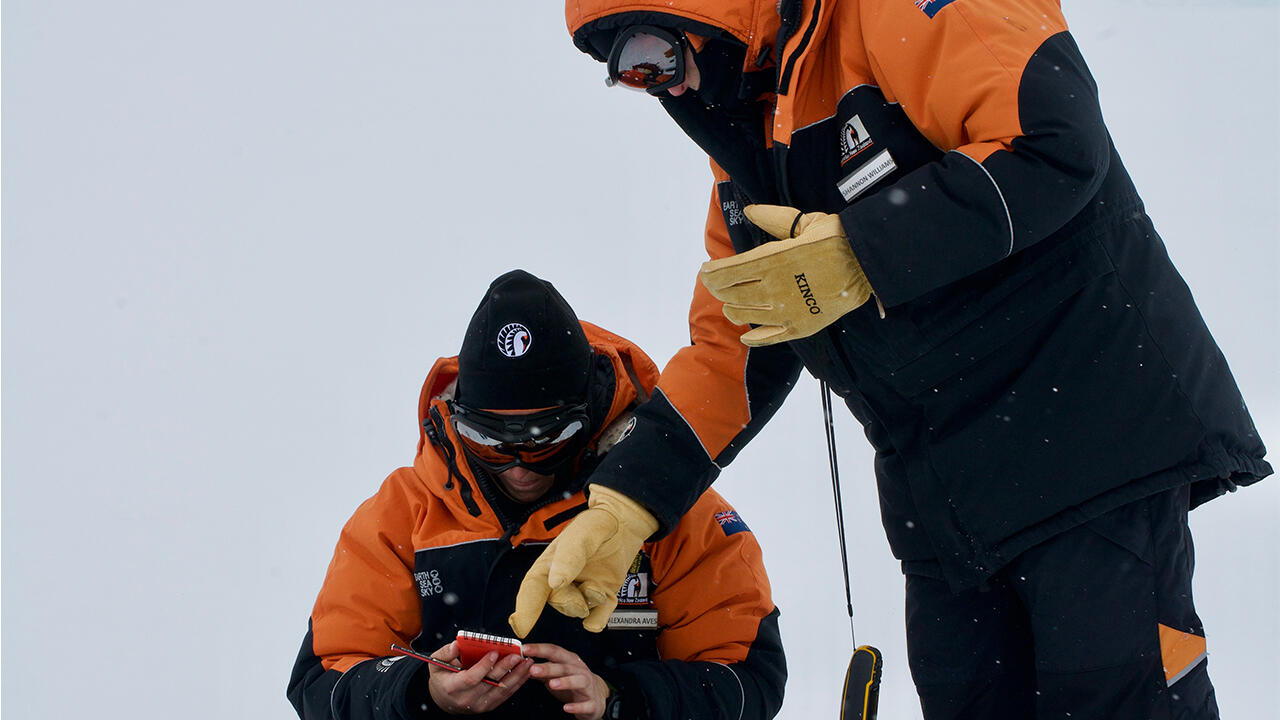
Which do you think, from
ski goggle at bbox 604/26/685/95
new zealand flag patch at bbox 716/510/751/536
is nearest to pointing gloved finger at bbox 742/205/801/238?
ski goggle at bbox 604/26/685/95

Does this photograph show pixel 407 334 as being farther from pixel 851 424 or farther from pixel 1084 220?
pixel 1084 220

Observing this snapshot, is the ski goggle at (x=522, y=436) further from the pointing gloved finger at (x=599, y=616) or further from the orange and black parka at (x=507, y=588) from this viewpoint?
the pointing gloved finger at (x=599, y=616)

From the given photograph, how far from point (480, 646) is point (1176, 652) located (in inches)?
39.3

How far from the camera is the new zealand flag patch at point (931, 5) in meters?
1.19

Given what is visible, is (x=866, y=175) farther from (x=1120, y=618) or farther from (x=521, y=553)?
(x=521, y=553)

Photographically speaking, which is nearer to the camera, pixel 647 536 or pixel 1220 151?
pixel 647 536

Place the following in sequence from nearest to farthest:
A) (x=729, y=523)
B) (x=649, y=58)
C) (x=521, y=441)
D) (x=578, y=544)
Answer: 1. (x=649, y=58)
2. (x=578, y=544)
3. (x=521, y=441)
4. (x=729, y=523)

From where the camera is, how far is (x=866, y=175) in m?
1.32

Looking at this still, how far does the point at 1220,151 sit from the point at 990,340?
4.08m

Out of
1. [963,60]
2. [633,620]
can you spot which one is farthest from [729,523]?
[963,60]

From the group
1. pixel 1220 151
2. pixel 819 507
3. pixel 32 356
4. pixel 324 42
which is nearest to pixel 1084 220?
pixel 819 507

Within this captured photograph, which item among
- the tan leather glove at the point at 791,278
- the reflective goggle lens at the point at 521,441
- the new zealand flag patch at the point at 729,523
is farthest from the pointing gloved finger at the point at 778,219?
the new zealand flag patch at the point at 729,523

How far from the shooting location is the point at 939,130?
48.8 inches

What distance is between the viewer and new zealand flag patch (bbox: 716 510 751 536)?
207 cm
